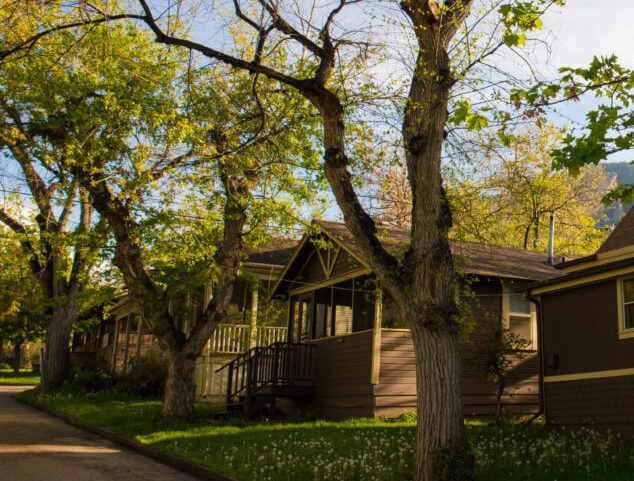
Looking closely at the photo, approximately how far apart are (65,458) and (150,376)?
37.2 ft

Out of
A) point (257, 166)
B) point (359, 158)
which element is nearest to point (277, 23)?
point (359, 158)

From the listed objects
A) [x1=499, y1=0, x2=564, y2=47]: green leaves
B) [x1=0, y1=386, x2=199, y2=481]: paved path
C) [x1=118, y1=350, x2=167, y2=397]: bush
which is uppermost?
[x1=499, y1=0, x2=564, y2=47]: green leaves

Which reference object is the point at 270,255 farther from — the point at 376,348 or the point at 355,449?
the point at 355,449

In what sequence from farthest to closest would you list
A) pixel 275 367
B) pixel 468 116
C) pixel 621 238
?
pixel 275 367, pixel 621 238, pixel 468 116

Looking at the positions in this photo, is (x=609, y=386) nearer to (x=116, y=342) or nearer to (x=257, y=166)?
(x=257, y=166)

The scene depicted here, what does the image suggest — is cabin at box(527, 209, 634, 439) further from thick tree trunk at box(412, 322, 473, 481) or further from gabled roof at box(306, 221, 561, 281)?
thick tree trunk at box(412, 322, 473, 481)

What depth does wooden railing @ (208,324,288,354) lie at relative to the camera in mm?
22594

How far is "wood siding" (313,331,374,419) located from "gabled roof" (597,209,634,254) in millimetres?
5955

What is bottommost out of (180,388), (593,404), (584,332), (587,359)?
(180,388)

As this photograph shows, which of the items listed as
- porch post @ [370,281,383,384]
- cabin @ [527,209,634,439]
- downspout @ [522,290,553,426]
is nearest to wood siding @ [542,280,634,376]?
cabin @ [527,209,634,439]

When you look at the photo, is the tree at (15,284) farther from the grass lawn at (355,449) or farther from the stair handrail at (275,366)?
the grass lawn at (355,449)

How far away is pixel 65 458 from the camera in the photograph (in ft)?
41.0

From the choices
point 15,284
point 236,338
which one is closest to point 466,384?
point 236,338

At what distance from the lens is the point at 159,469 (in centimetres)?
1184
